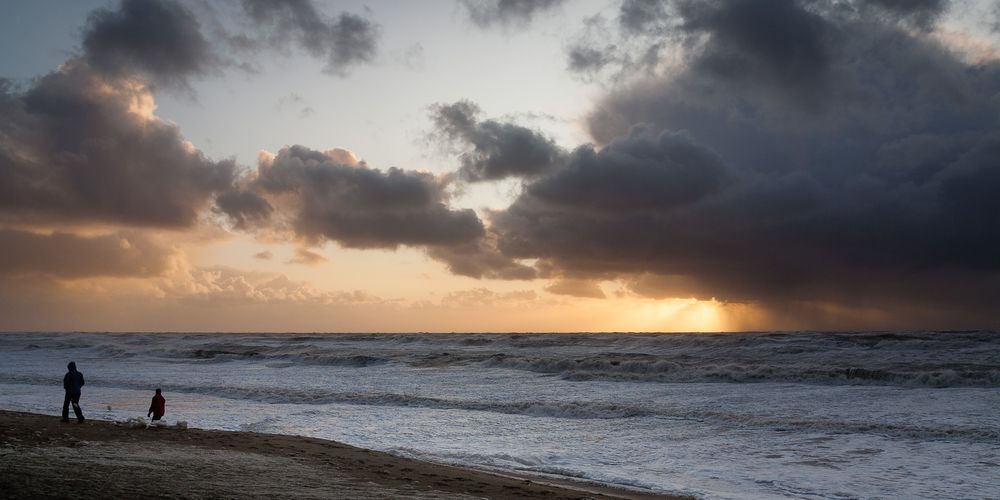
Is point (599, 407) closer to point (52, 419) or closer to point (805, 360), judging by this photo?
point (52, 419)

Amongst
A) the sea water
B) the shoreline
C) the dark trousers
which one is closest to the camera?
the shoreline

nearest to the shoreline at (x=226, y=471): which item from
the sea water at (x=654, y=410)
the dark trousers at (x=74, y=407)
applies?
the dark trousers at (x=74, y=407)

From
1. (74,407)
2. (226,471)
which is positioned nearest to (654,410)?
(226,471)

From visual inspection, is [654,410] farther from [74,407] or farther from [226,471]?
[74,407]

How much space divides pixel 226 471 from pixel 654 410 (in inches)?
654

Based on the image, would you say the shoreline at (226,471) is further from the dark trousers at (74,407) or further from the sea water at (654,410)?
the sea water at (654,410)

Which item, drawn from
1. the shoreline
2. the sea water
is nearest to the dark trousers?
the shoreline

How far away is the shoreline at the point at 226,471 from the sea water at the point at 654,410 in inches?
70.5

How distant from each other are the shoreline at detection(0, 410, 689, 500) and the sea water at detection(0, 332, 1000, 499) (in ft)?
5.88

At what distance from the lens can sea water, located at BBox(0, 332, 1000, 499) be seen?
16.1 metres

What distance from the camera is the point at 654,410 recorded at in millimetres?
25750

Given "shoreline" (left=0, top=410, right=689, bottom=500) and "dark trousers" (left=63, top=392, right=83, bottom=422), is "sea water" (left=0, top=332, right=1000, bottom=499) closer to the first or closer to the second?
"shoreline" (left=0, top=410, right=689, bottom=500)

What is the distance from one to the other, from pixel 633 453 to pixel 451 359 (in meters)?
36.3

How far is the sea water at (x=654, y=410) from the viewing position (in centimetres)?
1609
